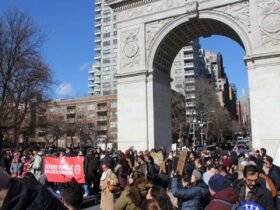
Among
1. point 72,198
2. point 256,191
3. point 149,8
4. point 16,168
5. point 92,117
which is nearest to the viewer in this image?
point 72,198

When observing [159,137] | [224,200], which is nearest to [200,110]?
[159,137]

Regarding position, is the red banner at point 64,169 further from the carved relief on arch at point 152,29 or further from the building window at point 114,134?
the building window at point 114,134

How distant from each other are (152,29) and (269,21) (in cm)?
733

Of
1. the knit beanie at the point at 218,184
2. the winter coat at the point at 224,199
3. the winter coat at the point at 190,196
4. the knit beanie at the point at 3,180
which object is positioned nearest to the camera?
the knit beanie at the point at 3,180

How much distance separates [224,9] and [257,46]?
10.4 ft

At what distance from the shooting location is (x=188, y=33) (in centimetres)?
2350

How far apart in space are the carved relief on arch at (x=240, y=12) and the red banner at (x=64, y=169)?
44.2 ft

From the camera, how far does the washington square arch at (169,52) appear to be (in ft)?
60.7

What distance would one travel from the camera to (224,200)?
3.61m

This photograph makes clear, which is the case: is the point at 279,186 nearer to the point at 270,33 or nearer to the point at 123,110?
the point at 270,33

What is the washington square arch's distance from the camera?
18.5 meters

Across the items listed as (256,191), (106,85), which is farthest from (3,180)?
(106,85)

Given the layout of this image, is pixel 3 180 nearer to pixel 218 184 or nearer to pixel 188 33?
pixel 218 184

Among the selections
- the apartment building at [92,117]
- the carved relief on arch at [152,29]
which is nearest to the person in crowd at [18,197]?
the carved relief on arch at [152,29]
